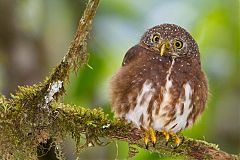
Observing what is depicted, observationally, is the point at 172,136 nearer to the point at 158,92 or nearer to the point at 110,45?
the point at 158,92

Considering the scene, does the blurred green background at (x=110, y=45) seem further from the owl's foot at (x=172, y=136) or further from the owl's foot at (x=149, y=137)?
the owl's foot at (x=149, y=137)

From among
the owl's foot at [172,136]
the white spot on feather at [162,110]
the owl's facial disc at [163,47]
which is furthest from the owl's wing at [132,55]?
the owl's foot at [172,136]

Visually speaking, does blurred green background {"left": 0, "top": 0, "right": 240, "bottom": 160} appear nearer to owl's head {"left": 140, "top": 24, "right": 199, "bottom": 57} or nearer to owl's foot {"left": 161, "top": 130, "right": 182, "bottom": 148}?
owl's head {"left": 140, "top": 24, "right": 199, "bottom": 57}

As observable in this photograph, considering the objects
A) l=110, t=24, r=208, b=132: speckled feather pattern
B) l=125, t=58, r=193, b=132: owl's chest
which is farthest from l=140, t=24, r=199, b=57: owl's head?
l=125, t=58, r=193, b=132: owl's chest

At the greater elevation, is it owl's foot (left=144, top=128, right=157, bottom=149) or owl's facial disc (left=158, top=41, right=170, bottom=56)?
owl's facial disc (left=158, top=41, right=170, bottom=56)

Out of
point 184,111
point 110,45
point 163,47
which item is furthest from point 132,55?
point 110,45
